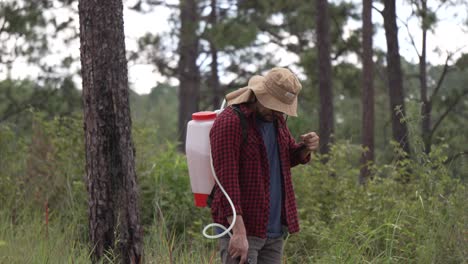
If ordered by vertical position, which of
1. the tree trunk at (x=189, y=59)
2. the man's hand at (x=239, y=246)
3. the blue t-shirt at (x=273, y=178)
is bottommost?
the man's hand at (x=239, y=246)

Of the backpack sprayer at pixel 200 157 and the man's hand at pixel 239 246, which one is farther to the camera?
the backpack sprayer at pixel 200 157

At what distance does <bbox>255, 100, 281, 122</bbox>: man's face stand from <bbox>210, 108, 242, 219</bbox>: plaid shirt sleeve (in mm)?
165

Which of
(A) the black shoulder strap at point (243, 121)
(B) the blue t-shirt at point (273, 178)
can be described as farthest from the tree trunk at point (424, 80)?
(A) the black shoulder strap at point (243, 121)

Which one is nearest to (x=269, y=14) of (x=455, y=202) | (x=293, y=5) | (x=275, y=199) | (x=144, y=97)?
(x=293, y=5)

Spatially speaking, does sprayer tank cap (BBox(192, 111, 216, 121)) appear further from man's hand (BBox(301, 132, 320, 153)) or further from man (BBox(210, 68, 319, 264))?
man's hand (BBox(301, 132, 320, 153))

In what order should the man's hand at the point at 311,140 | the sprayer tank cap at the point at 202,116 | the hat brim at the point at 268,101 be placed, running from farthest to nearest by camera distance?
the man's hand at the point at 311,140 → the sprayer tank cap at the point at 202,116 → the hat brim at the point at 268,101

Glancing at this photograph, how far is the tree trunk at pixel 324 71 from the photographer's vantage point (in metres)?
14.0

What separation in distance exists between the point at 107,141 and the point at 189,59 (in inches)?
634

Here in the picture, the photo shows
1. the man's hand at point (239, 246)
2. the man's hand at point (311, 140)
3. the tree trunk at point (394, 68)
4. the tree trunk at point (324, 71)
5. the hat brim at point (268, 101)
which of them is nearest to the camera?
the man's hand at point (239, 246)

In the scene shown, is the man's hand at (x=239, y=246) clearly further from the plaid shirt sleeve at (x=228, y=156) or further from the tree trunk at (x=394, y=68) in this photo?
the tree trunk at (x=394, y=68)

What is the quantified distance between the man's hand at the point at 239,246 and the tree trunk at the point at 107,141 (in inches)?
65.2

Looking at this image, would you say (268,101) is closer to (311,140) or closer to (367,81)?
(311,140)

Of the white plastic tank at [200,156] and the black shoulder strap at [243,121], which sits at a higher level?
the black shoulder strap at [243,121]

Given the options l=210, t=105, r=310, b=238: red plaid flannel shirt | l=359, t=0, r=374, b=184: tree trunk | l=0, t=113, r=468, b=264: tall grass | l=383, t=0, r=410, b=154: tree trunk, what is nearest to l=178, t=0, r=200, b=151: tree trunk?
l=383, t=0, r=410, b=154: tree trunk
